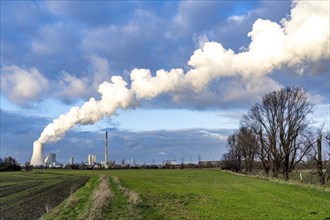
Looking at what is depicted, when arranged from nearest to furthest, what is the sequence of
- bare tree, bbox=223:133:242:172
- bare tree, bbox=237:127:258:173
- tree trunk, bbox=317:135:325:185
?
tree trunk, bbox=317:135:325:185, bare tree, bbox=237:127:258:173, bare tree, bbox=223:133:242:172

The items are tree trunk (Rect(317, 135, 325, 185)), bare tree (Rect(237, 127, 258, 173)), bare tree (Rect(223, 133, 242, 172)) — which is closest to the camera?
tree trunk (Rect(317, 135, 325, 185))

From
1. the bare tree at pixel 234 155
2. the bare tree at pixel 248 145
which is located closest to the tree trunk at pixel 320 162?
the bare tree at pixel 248 145

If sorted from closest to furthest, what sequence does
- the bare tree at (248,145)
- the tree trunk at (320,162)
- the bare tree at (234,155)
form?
the tree trunk at (320,162) → the bare tree at (248,145) → the bare tree at (234,155)

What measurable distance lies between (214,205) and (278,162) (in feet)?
160

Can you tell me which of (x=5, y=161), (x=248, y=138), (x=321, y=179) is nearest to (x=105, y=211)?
(x=321, y=179)

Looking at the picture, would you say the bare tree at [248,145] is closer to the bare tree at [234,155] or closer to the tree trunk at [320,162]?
the bare tree at [234,155]

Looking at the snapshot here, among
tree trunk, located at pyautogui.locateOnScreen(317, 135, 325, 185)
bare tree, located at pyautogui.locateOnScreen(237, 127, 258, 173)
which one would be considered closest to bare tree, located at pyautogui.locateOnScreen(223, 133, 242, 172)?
bare tree, located at pyautogui.locateOnScreen(237, 127, 258, 173)

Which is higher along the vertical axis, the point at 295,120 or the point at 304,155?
the point at 295,120

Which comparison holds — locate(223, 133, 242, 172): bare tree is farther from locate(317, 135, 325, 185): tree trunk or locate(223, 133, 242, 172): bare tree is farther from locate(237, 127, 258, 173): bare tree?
locate(317, 135, 325, 185): tree trunk

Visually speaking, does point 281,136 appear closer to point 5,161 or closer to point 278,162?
point 278,162

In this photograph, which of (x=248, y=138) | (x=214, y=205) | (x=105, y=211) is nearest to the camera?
(x=105, y=211)

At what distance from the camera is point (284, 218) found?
19.2 metres

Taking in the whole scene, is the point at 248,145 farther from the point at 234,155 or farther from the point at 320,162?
the point at 320,162

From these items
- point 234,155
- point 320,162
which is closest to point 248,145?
point 234,155
